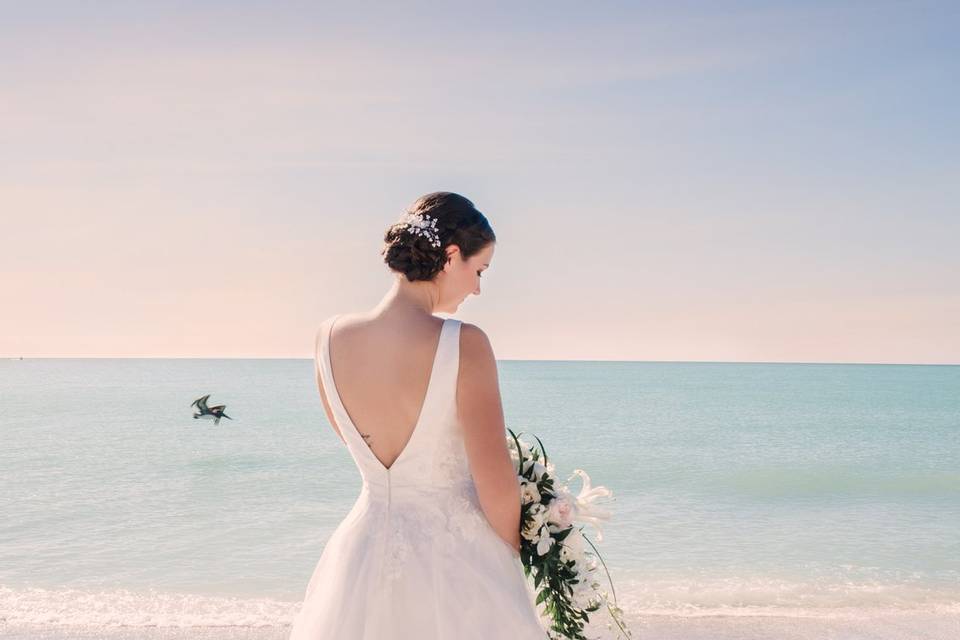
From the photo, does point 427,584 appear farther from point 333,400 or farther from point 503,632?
point 333,400

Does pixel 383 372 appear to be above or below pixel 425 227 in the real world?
below

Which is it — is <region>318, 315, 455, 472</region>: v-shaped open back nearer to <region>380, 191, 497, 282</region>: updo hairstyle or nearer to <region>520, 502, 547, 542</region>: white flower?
<region>380, 191, 497, 282</region>: updo hairstyle

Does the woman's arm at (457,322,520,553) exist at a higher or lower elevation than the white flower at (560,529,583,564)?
higher

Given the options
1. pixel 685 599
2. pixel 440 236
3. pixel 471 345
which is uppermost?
pixel 440 236

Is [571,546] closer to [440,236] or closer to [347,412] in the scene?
[347,412]

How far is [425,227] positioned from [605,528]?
30.1 feet

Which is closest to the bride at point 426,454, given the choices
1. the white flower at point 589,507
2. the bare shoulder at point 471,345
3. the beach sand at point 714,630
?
the bare shoulder at point 471,345

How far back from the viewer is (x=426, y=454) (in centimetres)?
228

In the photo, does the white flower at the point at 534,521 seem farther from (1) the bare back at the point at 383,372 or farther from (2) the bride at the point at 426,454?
(1) the bare back at the point at 383,372

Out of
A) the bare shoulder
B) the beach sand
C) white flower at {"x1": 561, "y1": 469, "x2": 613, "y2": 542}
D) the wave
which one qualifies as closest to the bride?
the bare shoulder

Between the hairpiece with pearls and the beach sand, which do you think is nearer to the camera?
the hairpiece with pearls

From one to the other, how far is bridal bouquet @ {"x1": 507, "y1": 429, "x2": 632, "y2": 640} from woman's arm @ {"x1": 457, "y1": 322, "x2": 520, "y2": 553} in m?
0.18

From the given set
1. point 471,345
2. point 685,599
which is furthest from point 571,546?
point 685,599

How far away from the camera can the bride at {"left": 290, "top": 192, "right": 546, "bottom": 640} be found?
2154mm
